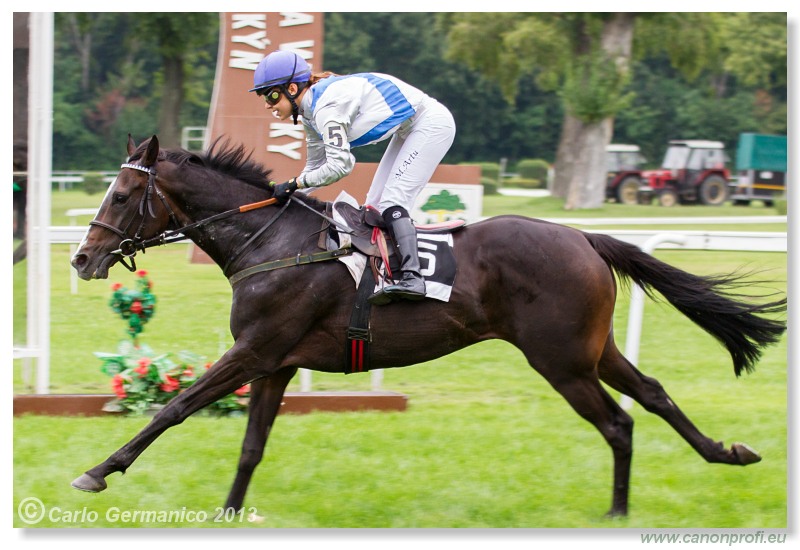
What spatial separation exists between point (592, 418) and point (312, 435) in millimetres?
2051

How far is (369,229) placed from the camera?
5250 mm

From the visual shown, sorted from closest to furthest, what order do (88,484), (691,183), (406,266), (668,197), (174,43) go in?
1. (88,484)
2. (406,266)
3. (174,43)
4. (668,197)
5. (691,183)

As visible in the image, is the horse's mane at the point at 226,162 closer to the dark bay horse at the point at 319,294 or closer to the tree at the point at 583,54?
the dark bay horse at the point at 319,294

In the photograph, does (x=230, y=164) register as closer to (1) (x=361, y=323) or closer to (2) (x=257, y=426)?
(1) (x=361, y=323)

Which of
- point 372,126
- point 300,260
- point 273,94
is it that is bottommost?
point 300,260

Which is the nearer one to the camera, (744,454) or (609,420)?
(609,420)

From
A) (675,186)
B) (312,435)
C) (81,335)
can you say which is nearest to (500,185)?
(675,186)

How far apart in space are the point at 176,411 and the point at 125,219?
3.40 feet

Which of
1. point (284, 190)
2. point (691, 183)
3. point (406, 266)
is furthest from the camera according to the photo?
point (691, 183)

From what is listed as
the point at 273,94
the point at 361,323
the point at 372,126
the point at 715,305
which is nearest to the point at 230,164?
the point at 273,94

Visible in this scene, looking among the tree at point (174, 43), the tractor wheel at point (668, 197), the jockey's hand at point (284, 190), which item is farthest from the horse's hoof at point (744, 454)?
the tractor wheel at point (668, 197)

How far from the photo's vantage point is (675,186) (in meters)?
29.5
